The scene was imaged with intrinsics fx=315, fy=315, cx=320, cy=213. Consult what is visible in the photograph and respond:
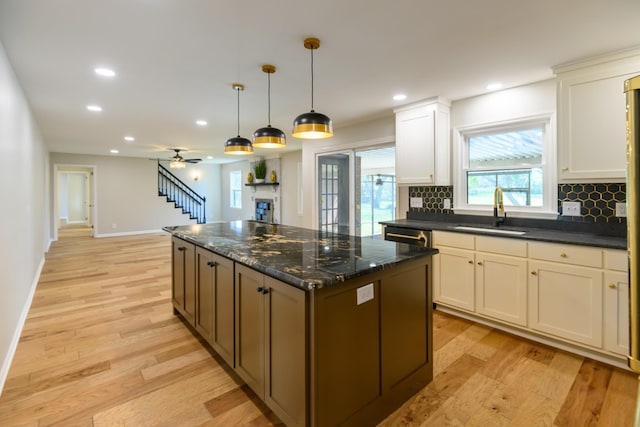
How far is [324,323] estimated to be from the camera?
1.52 metres

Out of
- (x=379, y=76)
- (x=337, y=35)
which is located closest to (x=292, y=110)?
(x=379, y=76)

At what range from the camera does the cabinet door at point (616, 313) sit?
229 cm

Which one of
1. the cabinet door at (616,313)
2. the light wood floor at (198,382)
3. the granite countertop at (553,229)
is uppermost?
the granite countertop at (553,229)

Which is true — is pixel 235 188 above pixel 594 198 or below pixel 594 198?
above

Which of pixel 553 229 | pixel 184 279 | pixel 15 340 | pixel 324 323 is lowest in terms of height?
pixel 15 340

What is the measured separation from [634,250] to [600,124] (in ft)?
7.08

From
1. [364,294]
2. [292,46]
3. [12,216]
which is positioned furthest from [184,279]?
[292,46]

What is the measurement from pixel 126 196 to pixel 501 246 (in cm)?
1011

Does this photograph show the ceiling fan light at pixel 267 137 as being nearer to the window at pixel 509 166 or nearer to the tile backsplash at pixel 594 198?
the window at pixel 509 166

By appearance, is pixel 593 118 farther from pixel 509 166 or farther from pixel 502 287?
pixel 502 287

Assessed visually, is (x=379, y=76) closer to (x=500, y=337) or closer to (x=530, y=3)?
(x=530, y=3)

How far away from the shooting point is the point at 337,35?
7.59 ft

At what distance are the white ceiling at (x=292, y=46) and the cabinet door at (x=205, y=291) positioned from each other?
166cm

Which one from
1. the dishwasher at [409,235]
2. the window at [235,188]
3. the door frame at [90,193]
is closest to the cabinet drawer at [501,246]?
the dishwasher at [409,235]
